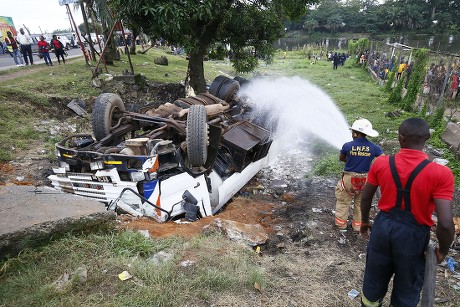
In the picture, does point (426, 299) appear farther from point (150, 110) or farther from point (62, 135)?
point (62, 135)

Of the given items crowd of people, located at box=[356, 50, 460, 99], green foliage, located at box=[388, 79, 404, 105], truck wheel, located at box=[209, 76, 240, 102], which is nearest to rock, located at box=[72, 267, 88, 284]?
truck wheel, located at box=[209, 76, 240, 102]

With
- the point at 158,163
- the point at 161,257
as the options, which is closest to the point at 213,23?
the point at 158,163

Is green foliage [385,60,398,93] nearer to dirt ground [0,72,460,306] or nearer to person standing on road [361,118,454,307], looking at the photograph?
dirt ground [0,72,460,306]

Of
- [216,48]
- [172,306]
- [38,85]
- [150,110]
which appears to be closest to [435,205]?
[172,306]

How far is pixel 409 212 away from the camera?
231 centimetres

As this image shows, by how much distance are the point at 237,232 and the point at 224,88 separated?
13.2ft

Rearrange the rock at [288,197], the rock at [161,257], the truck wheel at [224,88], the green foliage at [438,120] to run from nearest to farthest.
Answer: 1. the rock at [161,257]
2. the rock at [288,197]
3. the truck wheel at [224,88]
4. the green foliage at [438,120]

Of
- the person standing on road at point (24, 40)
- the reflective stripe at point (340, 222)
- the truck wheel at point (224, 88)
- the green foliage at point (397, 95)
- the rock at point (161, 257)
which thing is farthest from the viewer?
the person standing on road at point (24, 40)

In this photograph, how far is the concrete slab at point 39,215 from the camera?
2941 mm

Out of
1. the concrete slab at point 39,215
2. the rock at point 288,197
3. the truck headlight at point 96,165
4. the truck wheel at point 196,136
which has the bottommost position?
the rock at point 288,197

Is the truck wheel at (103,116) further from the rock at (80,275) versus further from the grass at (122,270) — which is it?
the rock at (80,275)

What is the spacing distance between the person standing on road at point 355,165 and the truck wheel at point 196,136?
191 centimetres

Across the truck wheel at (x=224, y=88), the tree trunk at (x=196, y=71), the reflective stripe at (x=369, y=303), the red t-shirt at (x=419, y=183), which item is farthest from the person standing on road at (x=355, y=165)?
the tree trunk at (x=196, y=71)

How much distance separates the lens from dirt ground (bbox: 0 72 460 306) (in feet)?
10.0
